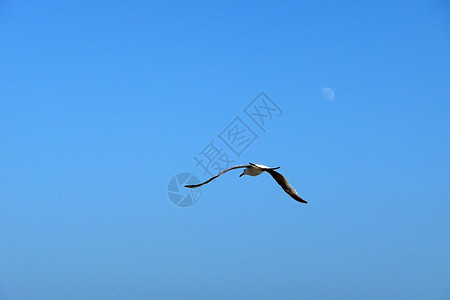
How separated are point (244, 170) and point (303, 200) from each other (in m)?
2.38

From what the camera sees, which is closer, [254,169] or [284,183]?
[254,169]

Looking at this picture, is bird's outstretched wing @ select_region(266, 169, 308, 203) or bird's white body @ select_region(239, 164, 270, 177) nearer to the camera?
bird's white body @ select_region(239, 164, 270, 177)

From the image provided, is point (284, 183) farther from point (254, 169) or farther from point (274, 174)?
point (254, 169)

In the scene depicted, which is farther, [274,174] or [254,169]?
[274,174]

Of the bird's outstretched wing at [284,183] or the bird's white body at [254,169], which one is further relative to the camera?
the bird's outstretched wing at [284,183]

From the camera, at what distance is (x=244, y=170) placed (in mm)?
16203

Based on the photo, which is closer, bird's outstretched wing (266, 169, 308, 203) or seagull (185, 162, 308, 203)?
seagull (185, 162, 308, 203)

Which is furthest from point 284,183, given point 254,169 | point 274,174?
point 254,169

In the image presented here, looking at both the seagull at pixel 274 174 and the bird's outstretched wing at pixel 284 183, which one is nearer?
the seagull at pixel 274 174

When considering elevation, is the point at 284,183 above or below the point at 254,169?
below

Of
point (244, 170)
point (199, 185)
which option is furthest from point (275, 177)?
point (199, 185)

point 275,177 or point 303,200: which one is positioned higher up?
point 275,177

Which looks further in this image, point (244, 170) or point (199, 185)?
point (244, 170)

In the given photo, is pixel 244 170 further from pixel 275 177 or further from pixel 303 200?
pixel 303 200
